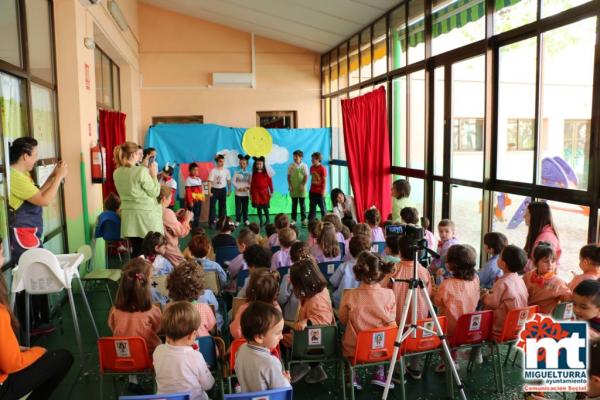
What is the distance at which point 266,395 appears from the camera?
1.77 m

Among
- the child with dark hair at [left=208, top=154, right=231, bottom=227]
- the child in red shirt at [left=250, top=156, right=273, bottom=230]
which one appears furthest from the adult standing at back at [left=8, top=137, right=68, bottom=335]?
the child in red shirt at [left=250, top=156, right=273, bottom=230]

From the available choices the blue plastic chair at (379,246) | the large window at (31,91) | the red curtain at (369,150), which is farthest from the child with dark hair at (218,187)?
the blue plastic chair at (379,246)

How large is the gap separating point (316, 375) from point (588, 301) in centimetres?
150

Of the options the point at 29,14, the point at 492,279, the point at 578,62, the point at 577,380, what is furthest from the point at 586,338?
the point at 29,14

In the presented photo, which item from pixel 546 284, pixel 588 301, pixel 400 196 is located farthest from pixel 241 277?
pixel 400 196

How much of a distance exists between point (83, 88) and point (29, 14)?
890 millimetres

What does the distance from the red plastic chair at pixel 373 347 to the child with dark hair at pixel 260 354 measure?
590mm

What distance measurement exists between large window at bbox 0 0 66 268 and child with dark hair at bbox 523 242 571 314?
10.7 ft

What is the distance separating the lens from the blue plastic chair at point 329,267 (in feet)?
11.8

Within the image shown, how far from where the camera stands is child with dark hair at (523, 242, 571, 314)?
279cm

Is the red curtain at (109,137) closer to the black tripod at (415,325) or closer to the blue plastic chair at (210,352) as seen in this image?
the blue plastic chair at (210,352)

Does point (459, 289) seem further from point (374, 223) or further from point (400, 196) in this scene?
point (400, 196)

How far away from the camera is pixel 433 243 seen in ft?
13.6

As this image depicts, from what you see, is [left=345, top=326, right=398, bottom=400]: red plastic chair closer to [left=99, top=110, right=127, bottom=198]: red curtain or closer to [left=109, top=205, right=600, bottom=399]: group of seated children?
[left=109, top=205, right=600, bottom=399]: group of seated children
